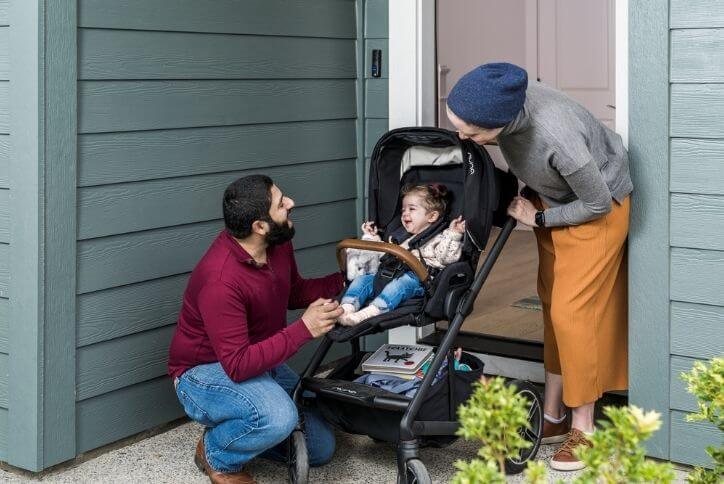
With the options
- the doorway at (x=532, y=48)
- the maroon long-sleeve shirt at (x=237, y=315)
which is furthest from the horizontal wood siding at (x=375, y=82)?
the doorway at (x=532, y=48)

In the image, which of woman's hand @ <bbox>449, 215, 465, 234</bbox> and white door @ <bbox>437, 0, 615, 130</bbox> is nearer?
woman's hand @ <bbox>449, 215, 465, 234</bbox>

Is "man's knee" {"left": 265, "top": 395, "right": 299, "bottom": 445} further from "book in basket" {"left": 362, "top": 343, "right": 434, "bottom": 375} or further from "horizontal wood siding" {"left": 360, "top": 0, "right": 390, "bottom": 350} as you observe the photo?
"horizontal wood siding" {"left": 360, "top": 0, "right": 390, "bottom": 350}

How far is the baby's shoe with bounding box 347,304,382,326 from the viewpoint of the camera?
307 cm

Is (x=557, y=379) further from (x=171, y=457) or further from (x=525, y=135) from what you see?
(x=171, y=457)

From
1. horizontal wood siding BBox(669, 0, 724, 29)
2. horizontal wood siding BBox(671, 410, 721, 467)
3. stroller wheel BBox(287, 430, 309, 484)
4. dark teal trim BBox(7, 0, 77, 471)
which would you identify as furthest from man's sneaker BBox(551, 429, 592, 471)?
dark teal trim BBox(7, 0, 77, 471)

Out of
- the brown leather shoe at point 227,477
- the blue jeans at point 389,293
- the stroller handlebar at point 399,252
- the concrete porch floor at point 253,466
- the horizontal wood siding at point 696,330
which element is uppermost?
the stroller handlebar at point 399,252

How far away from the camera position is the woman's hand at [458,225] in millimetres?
3242

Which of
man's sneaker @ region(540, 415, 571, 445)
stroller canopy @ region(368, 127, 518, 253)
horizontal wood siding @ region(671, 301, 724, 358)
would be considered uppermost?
stroller canopy @ region(368, 127, 518, 253)

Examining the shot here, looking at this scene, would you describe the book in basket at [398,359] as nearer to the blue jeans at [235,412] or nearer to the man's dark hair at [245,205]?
the blue jeans at [235,412]

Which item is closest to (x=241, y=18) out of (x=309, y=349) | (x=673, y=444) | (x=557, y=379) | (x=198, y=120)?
(x=198, y=120)

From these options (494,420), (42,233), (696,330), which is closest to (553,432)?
(696,330)

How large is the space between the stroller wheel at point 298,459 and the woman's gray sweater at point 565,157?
1005 mm

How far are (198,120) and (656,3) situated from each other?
1.56 meters

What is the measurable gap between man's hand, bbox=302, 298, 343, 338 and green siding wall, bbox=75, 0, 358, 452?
2.46 ft
